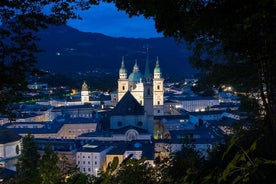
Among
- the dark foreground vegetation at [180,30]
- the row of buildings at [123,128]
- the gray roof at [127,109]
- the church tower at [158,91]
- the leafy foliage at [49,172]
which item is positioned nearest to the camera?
the leafy foliage at [49,172]

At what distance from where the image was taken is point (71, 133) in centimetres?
5834

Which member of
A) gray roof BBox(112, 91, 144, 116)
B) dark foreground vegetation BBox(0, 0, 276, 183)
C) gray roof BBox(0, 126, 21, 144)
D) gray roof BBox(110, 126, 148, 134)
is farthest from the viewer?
gray roof BBox(112, 91, 144, 116)

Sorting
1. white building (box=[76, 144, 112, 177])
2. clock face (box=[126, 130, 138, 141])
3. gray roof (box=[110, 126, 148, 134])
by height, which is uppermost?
gray roof (box=[110, 126, 148, 134])

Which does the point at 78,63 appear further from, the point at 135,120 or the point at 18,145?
the point at 18,145

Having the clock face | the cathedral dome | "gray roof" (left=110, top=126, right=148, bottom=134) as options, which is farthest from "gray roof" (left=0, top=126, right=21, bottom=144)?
the cathedral dome

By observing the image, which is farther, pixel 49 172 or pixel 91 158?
pixel 91 158

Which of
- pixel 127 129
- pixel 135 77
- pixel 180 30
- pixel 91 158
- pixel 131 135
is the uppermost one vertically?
pixel 135 77

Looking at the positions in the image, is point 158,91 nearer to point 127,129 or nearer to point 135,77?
point 135,77

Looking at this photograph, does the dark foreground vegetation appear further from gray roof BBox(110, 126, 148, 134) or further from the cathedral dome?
the cathedral dome

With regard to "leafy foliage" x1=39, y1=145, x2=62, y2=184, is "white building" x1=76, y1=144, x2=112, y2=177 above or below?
below

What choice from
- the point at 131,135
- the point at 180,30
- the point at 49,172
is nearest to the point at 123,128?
the point at 131,135

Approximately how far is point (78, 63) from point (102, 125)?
132 meters

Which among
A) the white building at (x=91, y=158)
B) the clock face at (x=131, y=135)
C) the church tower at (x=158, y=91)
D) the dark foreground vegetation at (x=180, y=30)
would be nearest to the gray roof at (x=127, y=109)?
the clock face at (x=131, y=135)

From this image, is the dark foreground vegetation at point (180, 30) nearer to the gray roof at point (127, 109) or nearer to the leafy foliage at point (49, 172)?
the leafy foliage at point (49, 172)
